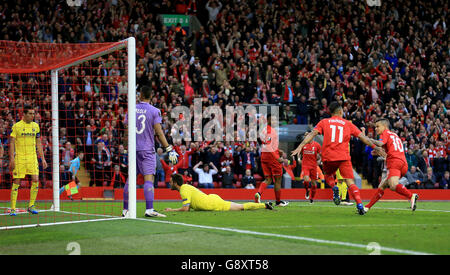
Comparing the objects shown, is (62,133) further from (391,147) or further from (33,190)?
(391,147)

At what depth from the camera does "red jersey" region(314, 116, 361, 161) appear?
Answer: 37.5 feet

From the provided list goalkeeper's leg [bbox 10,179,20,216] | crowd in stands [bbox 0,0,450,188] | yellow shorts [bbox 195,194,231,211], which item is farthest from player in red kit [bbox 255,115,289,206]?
crowd in stands [bbox 0,0,450,188]

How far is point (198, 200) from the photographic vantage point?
11.6 meters

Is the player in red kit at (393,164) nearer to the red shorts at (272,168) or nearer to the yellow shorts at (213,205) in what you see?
the yellow shorts at (213,205)

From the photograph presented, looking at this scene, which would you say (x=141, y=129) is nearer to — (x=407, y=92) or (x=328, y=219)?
(x=328, y=219)

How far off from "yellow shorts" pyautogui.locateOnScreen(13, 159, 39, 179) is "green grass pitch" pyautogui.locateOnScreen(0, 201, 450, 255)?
4.68 ft

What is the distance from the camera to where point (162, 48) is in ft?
80.0

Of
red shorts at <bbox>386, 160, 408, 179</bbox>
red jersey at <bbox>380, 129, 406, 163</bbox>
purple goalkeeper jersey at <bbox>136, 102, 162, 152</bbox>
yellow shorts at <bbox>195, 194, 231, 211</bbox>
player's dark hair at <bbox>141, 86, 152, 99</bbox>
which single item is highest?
player's dark hair at <bbox>141, 86, 152, 99</bbox>

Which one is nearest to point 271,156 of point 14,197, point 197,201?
point 197,201

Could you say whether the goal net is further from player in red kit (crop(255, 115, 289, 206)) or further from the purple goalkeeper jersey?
player in red kit (crop(255, 115, 289, 206))

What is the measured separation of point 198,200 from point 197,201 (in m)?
0.04

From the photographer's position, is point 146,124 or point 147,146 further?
point 146,124

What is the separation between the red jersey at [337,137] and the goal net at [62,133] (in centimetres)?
386
